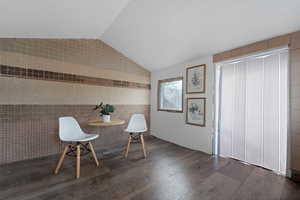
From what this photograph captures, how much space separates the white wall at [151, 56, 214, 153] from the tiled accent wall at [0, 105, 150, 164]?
1.46 meters

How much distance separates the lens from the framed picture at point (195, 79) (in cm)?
284

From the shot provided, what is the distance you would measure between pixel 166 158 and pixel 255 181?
4.28 feet

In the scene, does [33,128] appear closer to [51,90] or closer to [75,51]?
[51,90]

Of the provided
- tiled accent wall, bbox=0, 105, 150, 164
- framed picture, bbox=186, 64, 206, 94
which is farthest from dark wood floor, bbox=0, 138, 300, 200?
framed picture, bbox=186, 64, 206, 94

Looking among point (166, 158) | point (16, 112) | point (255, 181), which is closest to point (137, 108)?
point (166, 158)

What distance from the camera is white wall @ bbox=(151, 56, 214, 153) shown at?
2.72 meters

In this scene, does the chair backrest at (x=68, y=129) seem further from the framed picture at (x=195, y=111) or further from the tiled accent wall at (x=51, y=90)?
the framed picture at (x=195, y=111)

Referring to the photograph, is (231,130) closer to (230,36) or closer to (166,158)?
(166,158)

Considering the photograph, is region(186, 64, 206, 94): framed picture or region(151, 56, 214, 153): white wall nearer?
region(151, 56, 214, 153): white wall

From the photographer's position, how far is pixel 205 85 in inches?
110

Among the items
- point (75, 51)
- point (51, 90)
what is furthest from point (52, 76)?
point (75, 51)

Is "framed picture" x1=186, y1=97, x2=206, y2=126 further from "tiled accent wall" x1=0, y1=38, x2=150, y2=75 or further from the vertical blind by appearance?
"tiled accent wall" x1=0, y1=38, x2=150, y2=75

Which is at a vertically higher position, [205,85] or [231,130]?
[205,85]

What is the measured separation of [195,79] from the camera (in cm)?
297
